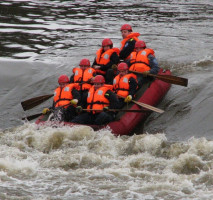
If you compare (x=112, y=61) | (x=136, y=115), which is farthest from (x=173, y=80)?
(x=112, y=61)

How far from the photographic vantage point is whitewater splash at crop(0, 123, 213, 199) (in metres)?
8.27

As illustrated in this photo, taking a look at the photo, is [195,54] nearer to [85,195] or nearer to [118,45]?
[118,45]

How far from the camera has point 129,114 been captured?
11.1 meters

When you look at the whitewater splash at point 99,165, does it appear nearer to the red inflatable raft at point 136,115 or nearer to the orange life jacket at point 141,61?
the red inflatable raft at point 136,115

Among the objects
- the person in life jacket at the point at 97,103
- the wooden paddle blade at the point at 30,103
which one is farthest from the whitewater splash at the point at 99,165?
the wooden paddle blade at the point at 30,103

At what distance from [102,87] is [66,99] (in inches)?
37.0

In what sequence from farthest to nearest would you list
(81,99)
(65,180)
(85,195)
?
(81,99) < (65,180) < (85,195)

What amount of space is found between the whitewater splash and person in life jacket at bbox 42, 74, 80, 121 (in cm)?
69

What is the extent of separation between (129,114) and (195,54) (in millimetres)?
6463

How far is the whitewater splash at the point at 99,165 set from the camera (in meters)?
8.27

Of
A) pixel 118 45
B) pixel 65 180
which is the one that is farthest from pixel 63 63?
pixel 65 180

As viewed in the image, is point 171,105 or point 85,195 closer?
point 85,195

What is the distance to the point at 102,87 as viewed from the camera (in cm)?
1111

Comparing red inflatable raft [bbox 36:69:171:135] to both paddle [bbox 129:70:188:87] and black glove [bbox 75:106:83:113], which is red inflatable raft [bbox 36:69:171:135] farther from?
black glove [bbox 75:106:83:113]
